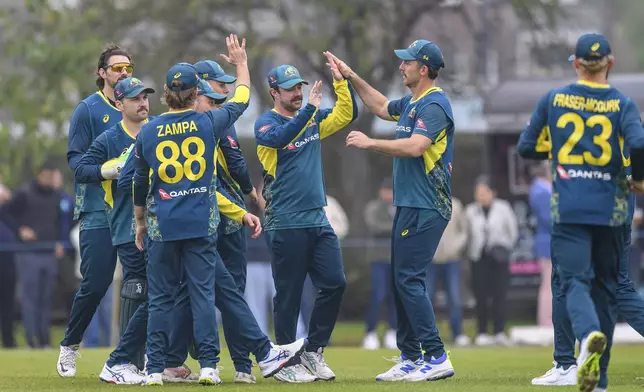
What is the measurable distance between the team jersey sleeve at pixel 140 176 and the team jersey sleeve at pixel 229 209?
733 millimetres

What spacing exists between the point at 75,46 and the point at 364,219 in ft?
16.9

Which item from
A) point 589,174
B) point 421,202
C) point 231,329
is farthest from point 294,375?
point 589,174

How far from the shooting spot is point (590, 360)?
27.3ft

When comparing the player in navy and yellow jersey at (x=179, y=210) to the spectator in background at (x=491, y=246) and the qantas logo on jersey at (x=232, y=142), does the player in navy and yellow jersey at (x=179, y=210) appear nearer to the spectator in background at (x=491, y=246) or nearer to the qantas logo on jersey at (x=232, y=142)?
the qantas logo on jersey at (x=232, y=142)

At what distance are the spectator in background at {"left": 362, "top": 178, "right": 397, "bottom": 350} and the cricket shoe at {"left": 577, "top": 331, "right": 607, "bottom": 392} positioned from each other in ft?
28.3

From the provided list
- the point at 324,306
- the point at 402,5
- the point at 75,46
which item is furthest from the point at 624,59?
the point at 324,306

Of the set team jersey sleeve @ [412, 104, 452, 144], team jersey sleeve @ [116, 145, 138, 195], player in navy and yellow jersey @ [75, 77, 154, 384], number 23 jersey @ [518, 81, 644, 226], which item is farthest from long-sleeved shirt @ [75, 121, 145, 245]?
number 23 jersey @ [518, 81, 644, 226]

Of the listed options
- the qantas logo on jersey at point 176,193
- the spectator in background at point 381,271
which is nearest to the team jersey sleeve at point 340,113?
the qantas logo on jersey at point 176,193

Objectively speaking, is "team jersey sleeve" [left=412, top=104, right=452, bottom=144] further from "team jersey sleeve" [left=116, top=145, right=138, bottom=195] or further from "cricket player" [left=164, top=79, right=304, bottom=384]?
"team jersey sleeve" [left=116, top=145, right=138, bottom=195]

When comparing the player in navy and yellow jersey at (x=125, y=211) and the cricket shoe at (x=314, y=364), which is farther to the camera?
the cricket shoe at (x=314, y=364)

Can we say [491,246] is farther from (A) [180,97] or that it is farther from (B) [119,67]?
(A) [180,97]

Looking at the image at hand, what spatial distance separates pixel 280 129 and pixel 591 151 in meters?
2.41

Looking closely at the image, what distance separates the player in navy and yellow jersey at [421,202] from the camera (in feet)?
33.2

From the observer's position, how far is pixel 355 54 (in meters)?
20.6
